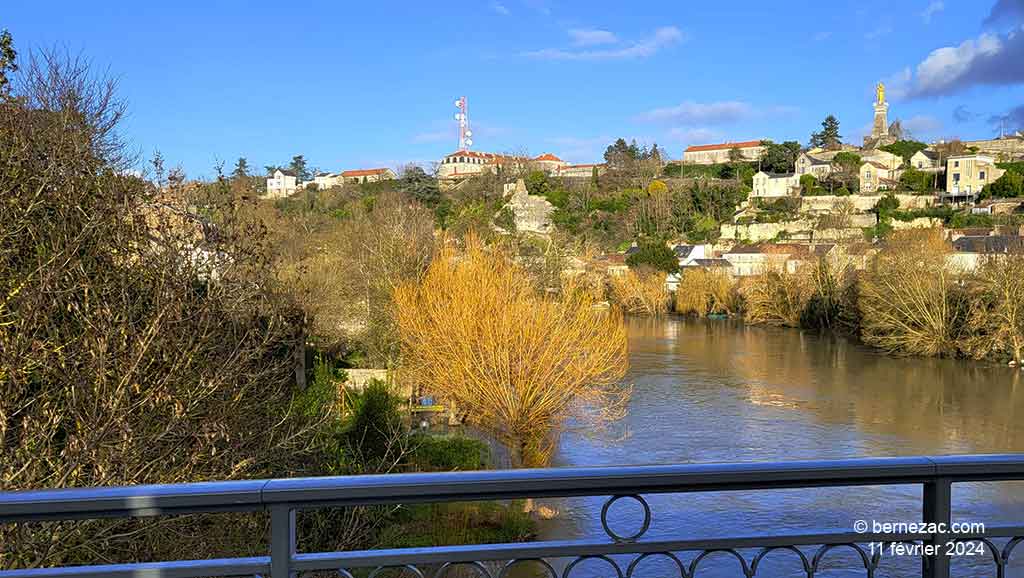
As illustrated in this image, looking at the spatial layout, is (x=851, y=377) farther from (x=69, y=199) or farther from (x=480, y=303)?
(x=69, y=199)

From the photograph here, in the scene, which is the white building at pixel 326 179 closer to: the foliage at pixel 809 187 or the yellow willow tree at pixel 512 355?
the foliage at pixel 809 187

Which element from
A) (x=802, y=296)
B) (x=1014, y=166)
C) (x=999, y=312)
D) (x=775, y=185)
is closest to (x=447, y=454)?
(x=999, y=312)

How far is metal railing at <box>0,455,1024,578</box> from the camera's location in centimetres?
170

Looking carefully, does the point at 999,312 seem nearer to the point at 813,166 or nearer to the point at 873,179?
the point at 873,179

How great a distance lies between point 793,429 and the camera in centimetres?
1888

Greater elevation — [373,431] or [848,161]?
[848,161]

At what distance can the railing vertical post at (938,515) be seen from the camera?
2031 millimetres

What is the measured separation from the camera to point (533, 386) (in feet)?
52.4

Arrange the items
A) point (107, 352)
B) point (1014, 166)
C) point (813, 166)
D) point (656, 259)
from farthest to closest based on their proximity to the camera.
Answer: point (813, 166) → point (1014, 166) → point (656, 259) → point (107, 352)

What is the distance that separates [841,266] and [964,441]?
77.8 ft

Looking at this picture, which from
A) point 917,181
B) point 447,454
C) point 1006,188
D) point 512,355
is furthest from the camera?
point 917,181

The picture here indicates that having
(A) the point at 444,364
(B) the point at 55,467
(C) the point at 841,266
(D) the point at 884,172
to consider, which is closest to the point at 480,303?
(A) the point at 444,364

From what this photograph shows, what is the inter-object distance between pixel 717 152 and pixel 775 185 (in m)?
25.6

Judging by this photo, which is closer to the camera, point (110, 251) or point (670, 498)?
point (110, 251)
